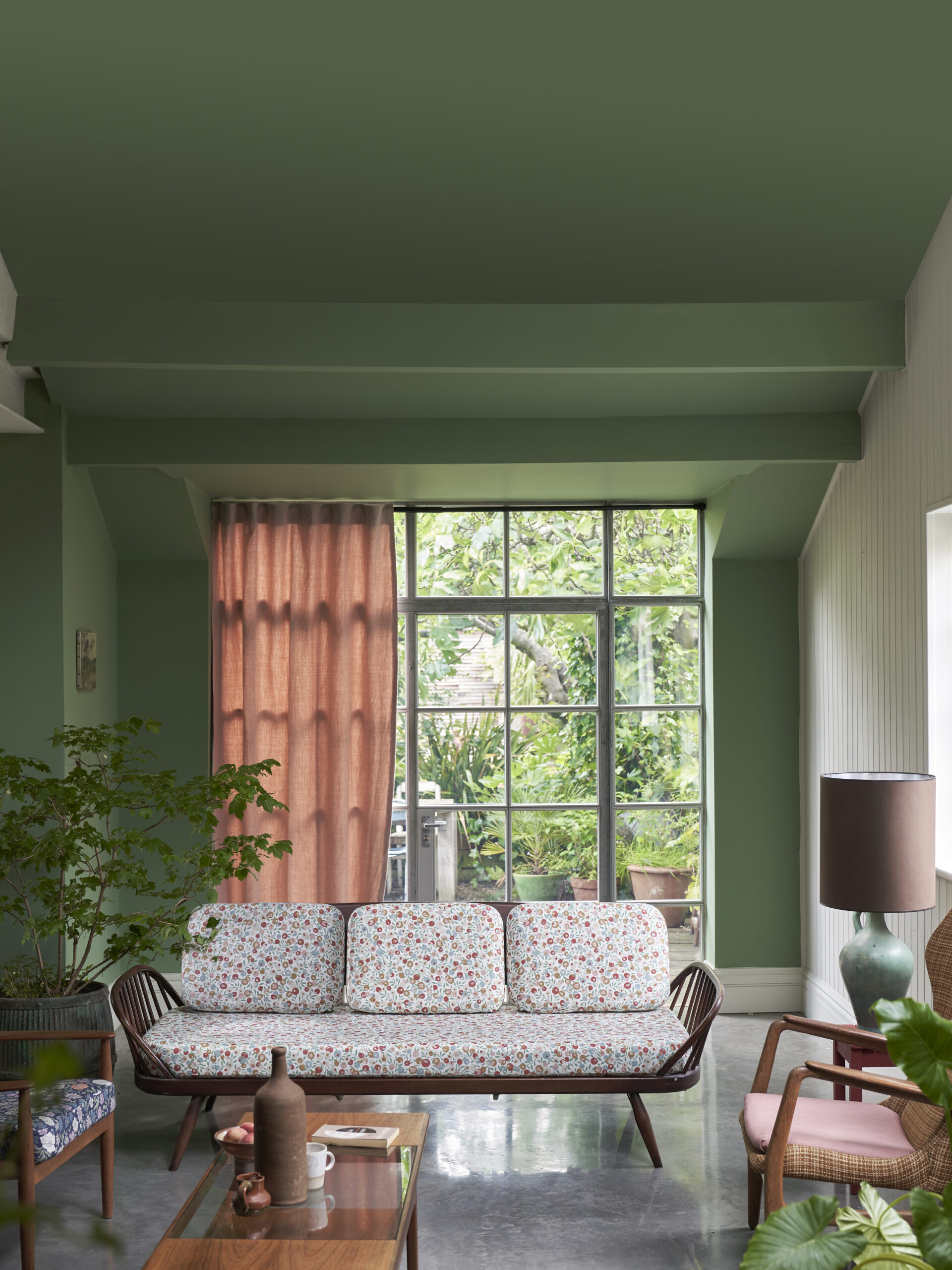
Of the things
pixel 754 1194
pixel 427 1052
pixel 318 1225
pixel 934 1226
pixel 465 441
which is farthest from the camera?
pixel 465 441

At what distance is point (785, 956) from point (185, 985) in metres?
3.32

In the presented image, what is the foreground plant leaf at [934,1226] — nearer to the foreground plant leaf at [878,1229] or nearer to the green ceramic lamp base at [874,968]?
the foreground plant leaf at [878,1229]

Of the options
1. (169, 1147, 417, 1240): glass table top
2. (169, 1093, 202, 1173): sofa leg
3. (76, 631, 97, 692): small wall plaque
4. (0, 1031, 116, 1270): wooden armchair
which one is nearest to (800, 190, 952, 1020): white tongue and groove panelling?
(169, 1147, 417, 1240): glass table top

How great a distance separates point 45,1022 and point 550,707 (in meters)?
3.25

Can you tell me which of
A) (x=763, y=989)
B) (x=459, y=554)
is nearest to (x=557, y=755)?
(x=459, y=554)

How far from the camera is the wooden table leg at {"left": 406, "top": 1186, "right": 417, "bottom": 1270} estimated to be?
305 cm

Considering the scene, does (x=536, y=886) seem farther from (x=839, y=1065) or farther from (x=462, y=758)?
(x=839, y=1065)

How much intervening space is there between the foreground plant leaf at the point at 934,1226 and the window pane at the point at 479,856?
538 cm

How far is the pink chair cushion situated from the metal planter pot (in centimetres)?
237

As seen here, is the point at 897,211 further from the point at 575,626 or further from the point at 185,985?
the point at 185,985

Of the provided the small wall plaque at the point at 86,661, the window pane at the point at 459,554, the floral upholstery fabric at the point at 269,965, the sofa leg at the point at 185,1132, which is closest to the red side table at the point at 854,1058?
the floral upholstery fabric at the point at 269,965

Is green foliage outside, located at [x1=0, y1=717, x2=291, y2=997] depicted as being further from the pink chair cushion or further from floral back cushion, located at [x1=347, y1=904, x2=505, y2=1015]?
the pink chair cushion

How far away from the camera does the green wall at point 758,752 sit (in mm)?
6176

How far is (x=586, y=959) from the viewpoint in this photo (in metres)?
4.59
